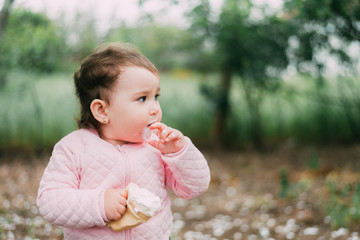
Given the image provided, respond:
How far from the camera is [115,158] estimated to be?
188cm

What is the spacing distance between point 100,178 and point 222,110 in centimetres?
626

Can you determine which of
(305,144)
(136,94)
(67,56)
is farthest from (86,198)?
(305,144)

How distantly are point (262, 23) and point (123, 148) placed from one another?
15.5 feet

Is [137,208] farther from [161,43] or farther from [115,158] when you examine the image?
[161,43]

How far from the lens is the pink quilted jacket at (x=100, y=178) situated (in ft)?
5.72

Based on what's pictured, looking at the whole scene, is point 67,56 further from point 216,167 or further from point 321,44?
point 321,44

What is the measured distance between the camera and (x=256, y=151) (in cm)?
798

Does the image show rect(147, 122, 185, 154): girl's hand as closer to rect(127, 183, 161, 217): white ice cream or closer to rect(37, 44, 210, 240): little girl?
rect(37, 44, 210, 240): little girl

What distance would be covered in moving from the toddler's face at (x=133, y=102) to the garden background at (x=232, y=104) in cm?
199

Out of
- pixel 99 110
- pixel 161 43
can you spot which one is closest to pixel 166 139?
pixel 99 110

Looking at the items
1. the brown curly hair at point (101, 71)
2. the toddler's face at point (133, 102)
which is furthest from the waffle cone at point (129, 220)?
the brown curly hair at point (101, 71)

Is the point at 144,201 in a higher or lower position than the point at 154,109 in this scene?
lower

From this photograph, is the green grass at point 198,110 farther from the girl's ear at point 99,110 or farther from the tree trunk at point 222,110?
the girl's ear at point 99,110

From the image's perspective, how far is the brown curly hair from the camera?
1872mm
